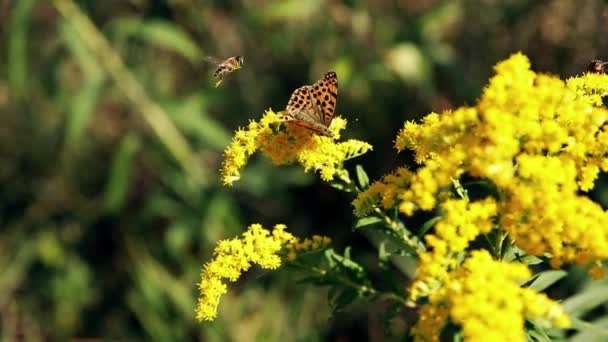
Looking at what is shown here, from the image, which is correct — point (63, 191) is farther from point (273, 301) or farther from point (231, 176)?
point (231, 176)

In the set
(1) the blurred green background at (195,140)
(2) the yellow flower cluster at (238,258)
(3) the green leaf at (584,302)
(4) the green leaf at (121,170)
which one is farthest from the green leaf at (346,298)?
(4) the green leaf at (121,170)

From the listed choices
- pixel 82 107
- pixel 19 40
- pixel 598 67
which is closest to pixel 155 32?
pixel 82 107

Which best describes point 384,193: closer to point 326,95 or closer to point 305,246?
point 305,246

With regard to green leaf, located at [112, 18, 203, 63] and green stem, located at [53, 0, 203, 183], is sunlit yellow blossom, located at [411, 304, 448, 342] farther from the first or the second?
green stem, located at [53, 0, 203, 183]

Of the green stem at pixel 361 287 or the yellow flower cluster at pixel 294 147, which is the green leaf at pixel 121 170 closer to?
the yellow flower cluster at pixel 294 147

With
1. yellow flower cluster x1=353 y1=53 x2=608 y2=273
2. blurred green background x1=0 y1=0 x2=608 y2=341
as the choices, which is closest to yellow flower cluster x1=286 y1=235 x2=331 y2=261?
yellow flower cluster x1=353 y1=53 x2=608 y2=273

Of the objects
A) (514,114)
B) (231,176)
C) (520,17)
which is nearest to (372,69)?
(520,17)
